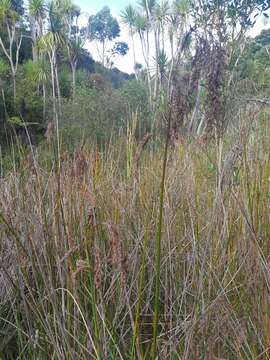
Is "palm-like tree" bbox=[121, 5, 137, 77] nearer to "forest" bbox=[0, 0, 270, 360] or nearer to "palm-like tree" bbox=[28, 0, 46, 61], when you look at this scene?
"palm-like tree" bbox=[28, 0, 46, 61]

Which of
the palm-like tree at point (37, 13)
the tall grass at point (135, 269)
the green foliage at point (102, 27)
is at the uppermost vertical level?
the green foliage at point (102, 27)

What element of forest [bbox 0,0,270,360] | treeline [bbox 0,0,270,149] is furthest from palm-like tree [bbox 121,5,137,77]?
forest [bbox 0,0,270,360]

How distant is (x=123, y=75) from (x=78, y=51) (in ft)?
35.8

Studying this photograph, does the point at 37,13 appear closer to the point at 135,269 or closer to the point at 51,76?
the point at 51,76

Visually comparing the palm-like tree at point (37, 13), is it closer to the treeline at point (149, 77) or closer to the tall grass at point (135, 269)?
the treeline at point (149, 77)

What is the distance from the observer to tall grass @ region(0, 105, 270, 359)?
86 cm

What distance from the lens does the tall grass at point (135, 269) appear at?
0.86m

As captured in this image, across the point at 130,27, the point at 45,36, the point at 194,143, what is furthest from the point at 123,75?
the point at 194,143

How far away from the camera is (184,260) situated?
1.18 meters

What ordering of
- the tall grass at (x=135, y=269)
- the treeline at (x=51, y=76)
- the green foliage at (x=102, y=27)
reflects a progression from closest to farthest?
the tall grass at (x=135, y=269) → the treeline at (x=51, y=76) → the green foliage at (x=102, y=27)

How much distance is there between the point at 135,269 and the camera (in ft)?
3.85

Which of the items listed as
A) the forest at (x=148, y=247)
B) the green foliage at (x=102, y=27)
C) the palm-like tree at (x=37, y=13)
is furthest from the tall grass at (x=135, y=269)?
the green foliage at (x=102, y=27)

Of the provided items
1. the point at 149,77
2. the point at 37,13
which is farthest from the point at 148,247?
the point at 37,13

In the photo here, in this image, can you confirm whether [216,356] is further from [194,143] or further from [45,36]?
[45,36]
